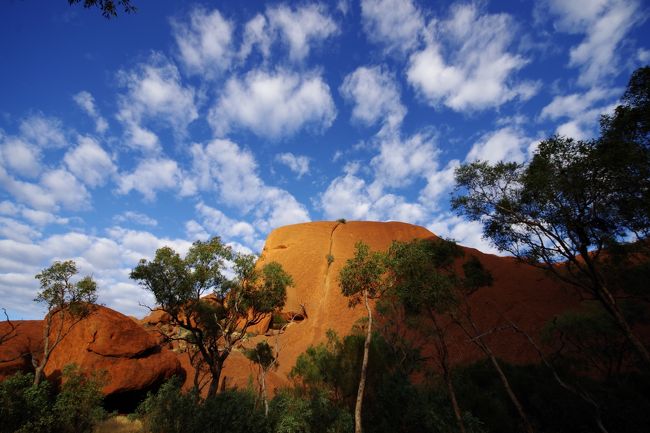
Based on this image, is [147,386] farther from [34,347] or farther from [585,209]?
[585,209]

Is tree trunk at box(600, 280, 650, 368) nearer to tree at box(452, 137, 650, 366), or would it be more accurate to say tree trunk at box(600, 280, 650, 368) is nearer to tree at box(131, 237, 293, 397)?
tree at box(452, 137, 650, 366)

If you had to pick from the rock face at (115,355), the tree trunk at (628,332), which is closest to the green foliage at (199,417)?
the rock face at (115,355)

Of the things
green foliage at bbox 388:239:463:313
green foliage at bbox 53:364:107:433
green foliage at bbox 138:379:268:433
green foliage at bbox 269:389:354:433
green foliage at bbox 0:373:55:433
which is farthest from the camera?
green foliage at bbox 388:239:463:313

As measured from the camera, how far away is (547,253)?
58.5 ft

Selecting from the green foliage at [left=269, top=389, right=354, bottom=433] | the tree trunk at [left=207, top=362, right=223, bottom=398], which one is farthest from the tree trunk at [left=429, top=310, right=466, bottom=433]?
the tree trunk at [left=207, top=362, right=223, bottom=398]

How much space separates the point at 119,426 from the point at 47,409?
5.31 metres

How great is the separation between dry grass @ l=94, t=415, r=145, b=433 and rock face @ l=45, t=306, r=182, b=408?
2.38 meters

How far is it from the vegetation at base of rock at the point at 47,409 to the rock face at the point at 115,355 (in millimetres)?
7228

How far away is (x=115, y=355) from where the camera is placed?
25812 mm

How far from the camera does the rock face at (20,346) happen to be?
2183 centimetres

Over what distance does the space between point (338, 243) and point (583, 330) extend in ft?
144

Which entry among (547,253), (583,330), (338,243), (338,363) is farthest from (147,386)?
(338,243)

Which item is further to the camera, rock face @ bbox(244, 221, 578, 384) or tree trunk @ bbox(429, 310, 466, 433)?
rock face @ bbox(244, 221, 578, 384)

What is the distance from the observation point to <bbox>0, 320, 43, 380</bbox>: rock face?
21828 millimetres
